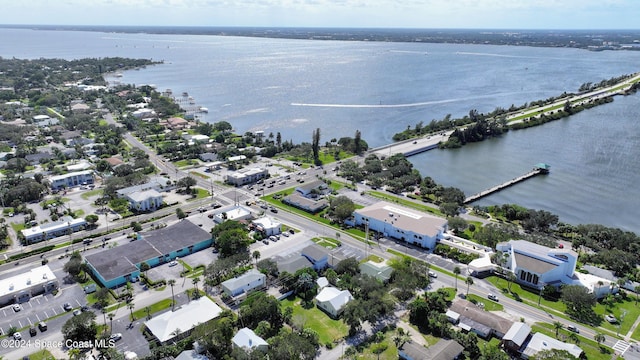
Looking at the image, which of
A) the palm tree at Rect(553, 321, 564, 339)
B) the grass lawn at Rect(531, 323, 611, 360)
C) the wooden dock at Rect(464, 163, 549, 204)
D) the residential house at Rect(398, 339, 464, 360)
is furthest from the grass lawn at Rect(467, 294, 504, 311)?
the wooden dock at Rect(464, 163, 549, 204)

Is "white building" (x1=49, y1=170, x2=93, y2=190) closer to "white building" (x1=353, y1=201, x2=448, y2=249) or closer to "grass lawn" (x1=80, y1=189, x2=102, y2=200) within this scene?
"grass lawn" (x1=80, y1=189, x2=102, y2=200)

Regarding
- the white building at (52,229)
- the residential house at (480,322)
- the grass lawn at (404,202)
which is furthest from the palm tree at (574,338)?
the white building at (52,229)

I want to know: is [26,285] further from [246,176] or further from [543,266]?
[543,266]

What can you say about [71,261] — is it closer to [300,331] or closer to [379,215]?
[300,331]

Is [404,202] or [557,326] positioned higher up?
[557,326]

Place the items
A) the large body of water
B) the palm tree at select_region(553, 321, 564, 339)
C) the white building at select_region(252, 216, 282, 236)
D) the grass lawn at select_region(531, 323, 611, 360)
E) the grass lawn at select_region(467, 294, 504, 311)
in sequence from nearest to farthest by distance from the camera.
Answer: the grass lawn at select_region(531, 323, 611, 360) < the palm tree at select_region(553, 321, 564, 339) < the grass lawn at select_region(467, 294, 504, 311) < the white building at select_region(252, 216, 282, 236) < the large body of water

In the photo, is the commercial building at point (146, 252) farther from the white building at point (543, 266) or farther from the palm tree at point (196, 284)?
the white building at point (543, 266)

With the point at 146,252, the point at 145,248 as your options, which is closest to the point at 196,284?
the point at 146,252
